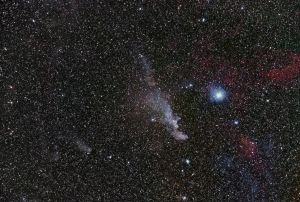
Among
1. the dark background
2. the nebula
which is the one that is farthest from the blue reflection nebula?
the nebula

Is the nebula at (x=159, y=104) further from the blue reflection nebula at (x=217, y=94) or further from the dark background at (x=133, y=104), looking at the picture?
the blue reflection nebula at (x=217, y=94)

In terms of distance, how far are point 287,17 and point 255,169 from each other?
0.57m

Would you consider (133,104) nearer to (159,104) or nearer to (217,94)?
(159,104)

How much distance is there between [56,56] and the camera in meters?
1.49

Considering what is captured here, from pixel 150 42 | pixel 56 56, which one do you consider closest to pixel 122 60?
pixel 150 42

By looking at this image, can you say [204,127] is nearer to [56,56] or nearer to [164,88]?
[164,88]

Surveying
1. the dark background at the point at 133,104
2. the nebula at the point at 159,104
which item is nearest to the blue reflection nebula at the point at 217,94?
the dark background at the point at 133,104

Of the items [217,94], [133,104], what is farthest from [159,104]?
[217,94]

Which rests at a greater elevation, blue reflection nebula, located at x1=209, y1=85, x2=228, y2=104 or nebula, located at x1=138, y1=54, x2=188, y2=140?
blue reflection nebula, located at x1=209, y1=85, x2=228, y2=104

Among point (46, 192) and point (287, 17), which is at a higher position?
point (287, 17)

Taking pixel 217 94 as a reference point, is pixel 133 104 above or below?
below

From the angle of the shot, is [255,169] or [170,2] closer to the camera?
[170,2]

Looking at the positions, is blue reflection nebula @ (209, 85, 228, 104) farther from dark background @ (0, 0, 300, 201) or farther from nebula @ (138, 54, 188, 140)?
nebula @ (138, 54, 188, 140)

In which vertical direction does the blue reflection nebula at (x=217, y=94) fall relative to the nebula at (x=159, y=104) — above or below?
above
